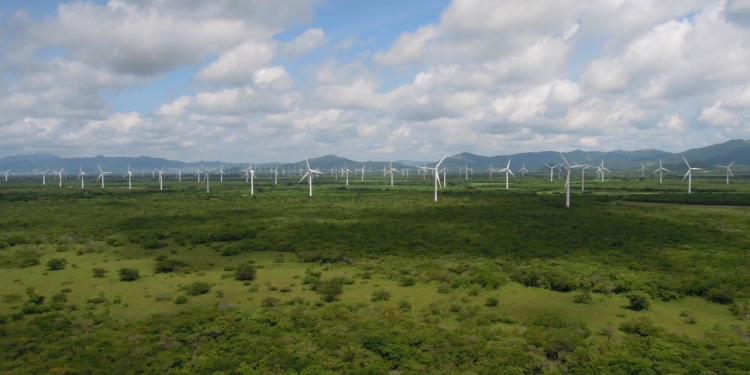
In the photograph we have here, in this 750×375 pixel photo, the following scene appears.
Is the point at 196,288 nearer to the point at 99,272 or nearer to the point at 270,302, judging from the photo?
the point at 270,302

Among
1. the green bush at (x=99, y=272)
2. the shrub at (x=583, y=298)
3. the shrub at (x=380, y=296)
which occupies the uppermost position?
the green bush at (x=99, y=272)

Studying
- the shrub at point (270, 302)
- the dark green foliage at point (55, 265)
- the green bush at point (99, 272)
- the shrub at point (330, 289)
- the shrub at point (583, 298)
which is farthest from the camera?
the dark green foliage at point (55, 265)

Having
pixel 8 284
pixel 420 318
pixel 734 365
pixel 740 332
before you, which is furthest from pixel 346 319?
pixel 8 284

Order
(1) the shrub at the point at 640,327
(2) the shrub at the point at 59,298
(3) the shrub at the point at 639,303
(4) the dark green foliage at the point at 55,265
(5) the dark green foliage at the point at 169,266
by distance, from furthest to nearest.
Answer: (4) the dark green foliage at the point at 55,265
(5) the dark green foliage at the point at 169,266
(2) the shrub at the point at 59,298
(3) the shrub at the point at 639,303
(1) the shrub at the point at 640,327

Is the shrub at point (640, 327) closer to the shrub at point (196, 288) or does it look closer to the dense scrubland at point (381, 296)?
the dense scrubland at point (381, 296)

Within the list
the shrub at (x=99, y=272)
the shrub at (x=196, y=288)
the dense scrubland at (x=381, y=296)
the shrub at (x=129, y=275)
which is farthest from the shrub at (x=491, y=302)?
the shrub at (x=99, y=272)

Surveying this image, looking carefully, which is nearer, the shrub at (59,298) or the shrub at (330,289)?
the shrub at (59,298)

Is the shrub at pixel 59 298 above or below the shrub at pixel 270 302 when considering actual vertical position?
above
